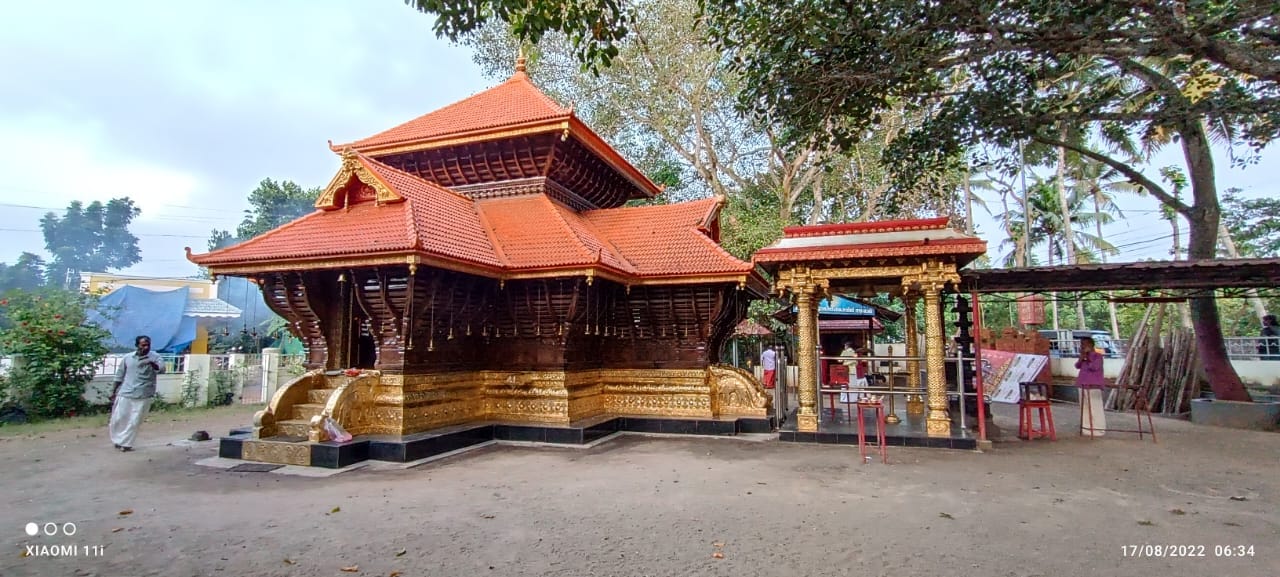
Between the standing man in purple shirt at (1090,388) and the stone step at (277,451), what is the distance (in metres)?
10.1

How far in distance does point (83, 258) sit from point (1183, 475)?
6671 centimetres

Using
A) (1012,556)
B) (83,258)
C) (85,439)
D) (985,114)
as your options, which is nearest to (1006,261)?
(985,114)

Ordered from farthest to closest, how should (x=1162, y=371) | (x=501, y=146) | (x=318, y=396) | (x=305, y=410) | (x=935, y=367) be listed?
(x=1162, y=371) → (x=501, y=146) → (x=935, y=367) → (x=318, y=396) → (x=305, y=410)

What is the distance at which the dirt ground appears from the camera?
379cm

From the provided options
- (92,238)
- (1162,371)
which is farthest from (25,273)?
(1162,371)

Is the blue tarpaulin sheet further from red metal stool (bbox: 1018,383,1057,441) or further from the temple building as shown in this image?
red metal stool (bbox: 1018,383,1057,441)

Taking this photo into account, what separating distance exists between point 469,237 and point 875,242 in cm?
551

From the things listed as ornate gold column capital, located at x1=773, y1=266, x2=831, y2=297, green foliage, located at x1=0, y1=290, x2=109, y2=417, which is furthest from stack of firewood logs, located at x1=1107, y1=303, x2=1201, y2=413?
green foliage, located at x1=0, y1=290, x2=109, y2=417

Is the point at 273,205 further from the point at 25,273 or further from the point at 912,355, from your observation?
the point at 912,355

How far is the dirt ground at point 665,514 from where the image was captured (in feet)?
12.4

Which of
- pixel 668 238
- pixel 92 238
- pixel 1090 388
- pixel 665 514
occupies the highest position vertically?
pixel 92 238

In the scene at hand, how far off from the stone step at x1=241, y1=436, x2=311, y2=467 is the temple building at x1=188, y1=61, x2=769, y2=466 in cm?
2

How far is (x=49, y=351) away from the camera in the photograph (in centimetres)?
1087

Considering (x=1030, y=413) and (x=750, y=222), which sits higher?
(x=750, y=222)
